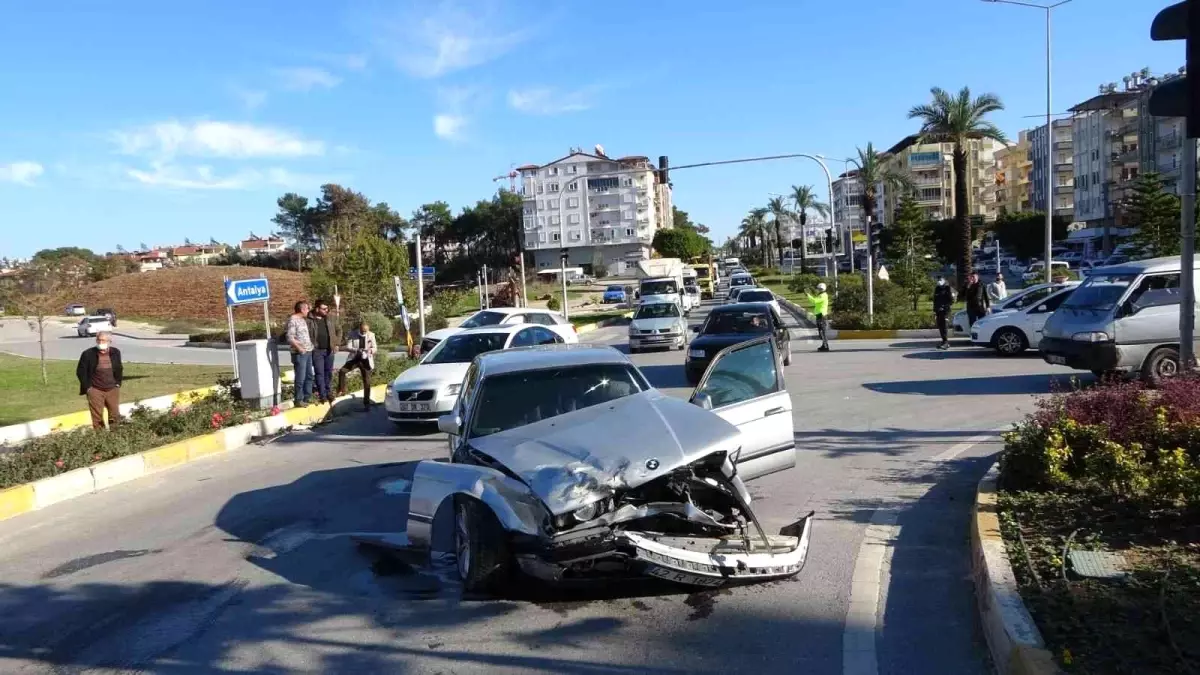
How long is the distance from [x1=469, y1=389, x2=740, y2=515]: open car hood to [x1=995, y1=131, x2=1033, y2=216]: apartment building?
13443 centimetres

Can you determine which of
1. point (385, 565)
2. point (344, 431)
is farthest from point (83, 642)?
point (344, 431)

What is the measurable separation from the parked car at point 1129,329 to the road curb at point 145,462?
11.8 m

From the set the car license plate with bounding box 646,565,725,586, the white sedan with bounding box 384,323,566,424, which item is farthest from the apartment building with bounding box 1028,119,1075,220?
the car license plate with bounding box 646,565,725,586

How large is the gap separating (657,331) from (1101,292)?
45.5 feet

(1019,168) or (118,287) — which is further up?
(1019,168)

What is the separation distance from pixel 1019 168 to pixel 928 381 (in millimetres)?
129918

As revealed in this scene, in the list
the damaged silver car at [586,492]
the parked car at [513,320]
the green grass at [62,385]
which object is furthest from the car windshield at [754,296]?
the damaged silver car at [586,492]


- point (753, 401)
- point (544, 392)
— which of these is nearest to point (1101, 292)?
point (753, 401)

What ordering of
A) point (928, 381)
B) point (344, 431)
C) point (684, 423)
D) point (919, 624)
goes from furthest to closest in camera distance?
1. point (928, 381)
2. point (344, 431)
3. point (684, 423)
4. point (919, 624)

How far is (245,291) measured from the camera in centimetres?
1806

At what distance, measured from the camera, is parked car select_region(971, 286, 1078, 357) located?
19.5m

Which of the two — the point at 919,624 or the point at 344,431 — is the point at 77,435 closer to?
the point at 344,431

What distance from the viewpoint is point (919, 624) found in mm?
5293

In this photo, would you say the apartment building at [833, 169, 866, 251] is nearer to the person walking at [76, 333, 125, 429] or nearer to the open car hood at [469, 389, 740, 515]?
the person walking at [76, 333, 125, 429]
